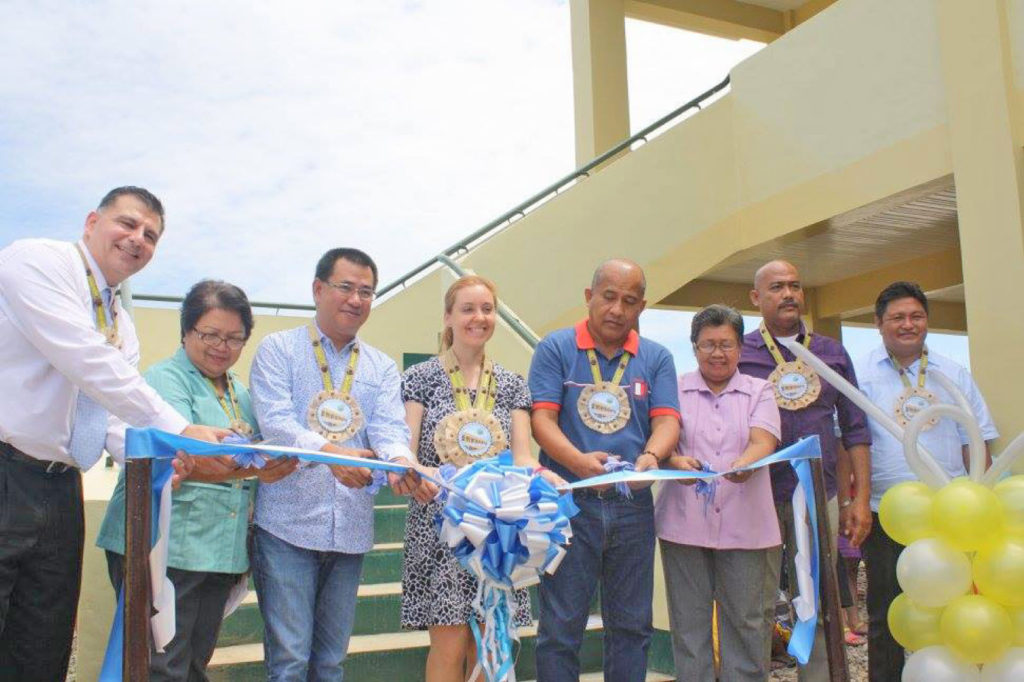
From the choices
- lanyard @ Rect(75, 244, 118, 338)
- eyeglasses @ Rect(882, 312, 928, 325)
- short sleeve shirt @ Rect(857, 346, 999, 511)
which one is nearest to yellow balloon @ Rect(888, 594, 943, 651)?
short sleeve shirt @ Rect(857, 346, 999, 511)

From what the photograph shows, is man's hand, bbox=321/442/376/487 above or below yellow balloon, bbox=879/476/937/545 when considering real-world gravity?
above

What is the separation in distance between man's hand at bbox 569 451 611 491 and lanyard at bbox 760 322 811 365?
3.88 feet

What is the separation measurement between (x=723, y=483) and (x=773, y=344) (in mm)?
909

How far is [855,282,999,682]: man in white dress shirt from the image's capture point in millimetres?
4172

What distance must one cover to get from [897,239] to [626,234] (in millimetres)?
2834

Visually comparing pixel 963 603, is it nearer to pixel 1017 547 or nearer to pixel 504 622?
pixel 1017 547

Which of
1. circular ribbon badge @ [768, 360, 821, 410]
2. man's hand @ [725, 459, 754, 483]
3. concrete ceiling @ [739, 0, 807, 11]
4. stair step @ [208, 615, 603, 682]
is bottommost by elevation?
stair step @ [208, 615, 603, 682]

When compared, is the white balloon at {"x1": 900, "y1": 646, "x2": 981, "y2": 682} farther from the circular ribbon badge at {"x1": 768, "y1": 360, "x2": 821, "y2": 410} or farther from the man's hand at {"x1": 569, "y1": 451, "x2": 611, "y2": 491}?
the man's hand at {"x1": 569, "y1": 451, "x2": 611, "y2": 491}

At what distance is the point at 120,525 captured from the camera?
114 inches

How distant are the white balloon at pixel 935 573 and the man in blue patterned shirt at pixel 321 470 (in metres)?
1.83

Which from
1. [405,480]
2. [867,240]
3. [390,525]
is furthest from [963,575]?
[867,240]

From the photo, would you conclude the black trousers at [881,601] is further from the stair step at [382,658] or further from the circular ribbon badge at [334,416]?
the circular ribbon badge at [334,416]

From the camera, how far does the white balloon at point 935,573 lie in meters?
3.08

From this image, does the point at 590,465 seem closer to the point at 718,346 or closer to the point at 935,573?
the point at 718,346
